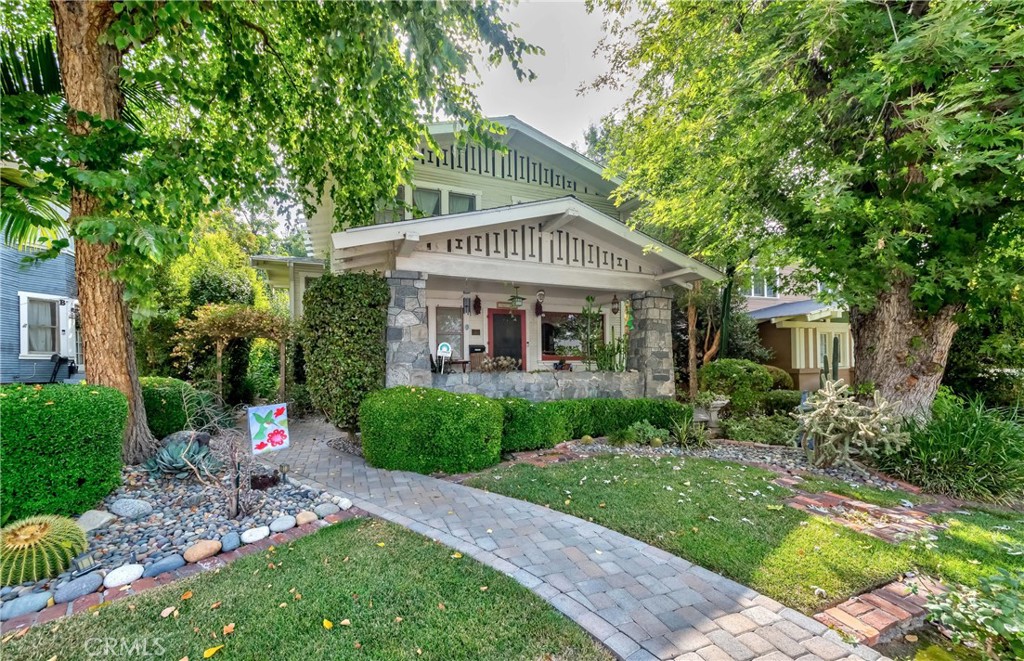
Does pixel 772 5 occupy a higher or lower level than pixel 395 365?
higher

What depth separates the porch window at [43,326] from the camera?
10873mm

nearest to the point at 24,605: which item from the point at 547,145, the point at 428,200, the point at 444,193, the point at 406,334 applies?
the point at 406,334

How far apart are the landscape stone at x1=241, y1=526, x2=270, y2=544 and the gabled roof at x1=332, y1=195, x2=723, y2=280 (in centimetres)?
388

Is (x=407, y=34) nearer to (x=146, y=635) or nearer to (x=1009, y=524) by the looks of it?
(x=146, y=635)

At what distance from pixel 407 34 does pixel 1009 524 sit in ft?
25.3

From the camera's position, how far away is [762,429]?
8.21m

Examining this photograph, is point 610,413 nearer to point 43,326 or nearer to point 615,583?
point 615,583

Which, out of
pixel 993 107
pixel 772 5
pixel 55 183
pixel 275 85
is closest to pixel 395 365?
pixel 55 183

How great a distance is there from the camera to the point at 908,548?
3.34 meters

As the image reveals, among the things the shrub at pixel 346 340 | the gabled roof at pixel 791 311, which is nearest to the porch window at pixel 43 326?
the shrub at pixel 346 340

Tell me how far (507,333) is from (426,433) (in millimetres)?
5306

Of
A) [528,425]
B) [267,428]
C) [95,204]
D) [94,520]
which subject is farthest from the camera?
[528,425]

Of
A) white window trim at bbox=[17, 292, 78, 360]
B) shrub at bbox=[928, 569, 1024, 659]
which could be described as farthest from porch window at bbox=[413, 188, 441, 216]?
Result: white window trim at bbox=[17, 292, 78, 360]

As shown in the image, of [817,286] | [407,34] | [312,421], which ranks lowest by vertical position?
[312,421]
